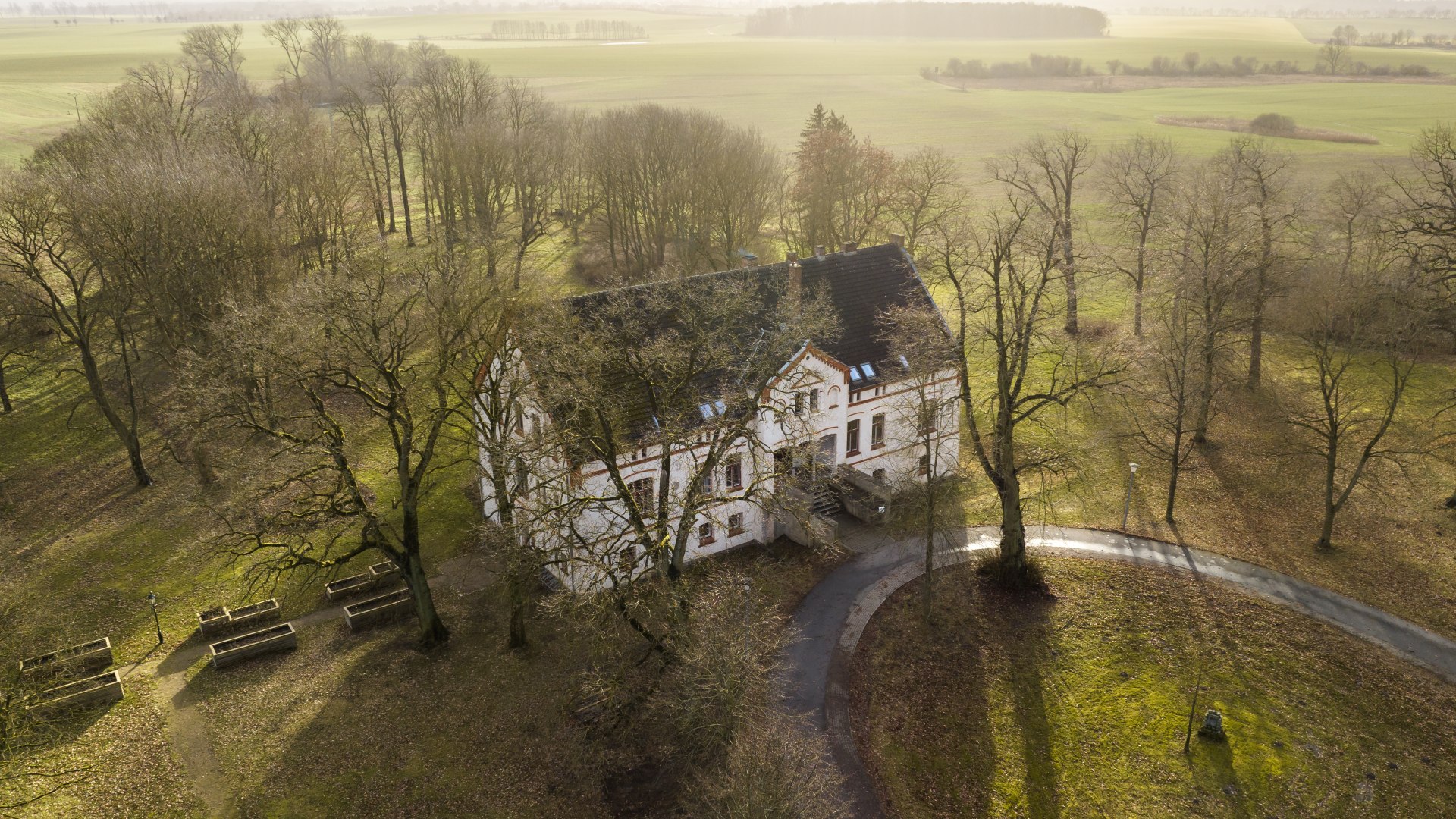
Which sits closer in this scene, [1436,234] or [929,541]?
[929,541]

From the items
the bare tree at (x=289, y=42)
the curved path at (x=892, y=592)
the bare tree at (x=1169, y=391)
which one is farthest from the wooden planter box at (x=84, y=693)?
the bare tree at (x=289, y=42)

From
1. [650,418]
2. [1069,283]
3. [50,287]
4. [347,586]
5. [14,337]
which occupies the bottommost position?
[347,586]

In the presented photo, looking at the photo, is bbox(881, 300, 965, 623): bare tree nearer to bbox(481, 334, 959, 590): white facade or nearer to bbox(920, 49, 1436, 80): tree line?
bbox(481, 334, 959, 590): white facade

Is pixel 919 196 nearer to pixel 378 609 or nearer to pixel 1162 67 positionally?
pixel 378 609

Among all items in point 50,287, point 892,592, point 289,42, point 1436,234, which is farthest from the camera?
point 289,42

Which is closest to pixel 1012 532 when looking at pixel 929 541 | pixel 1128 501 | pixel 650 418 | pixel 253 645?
pixel 929 541

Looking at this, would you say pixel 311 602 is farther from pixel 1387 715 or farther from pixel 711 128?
pixel 711 128

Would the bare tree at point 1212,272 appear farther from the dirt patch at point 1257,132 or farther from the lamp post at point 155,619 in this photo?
the dirt patch at point 1257,132

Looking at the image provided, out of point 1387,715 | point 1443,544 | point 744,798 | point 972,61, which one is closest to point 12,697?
point 744,798
